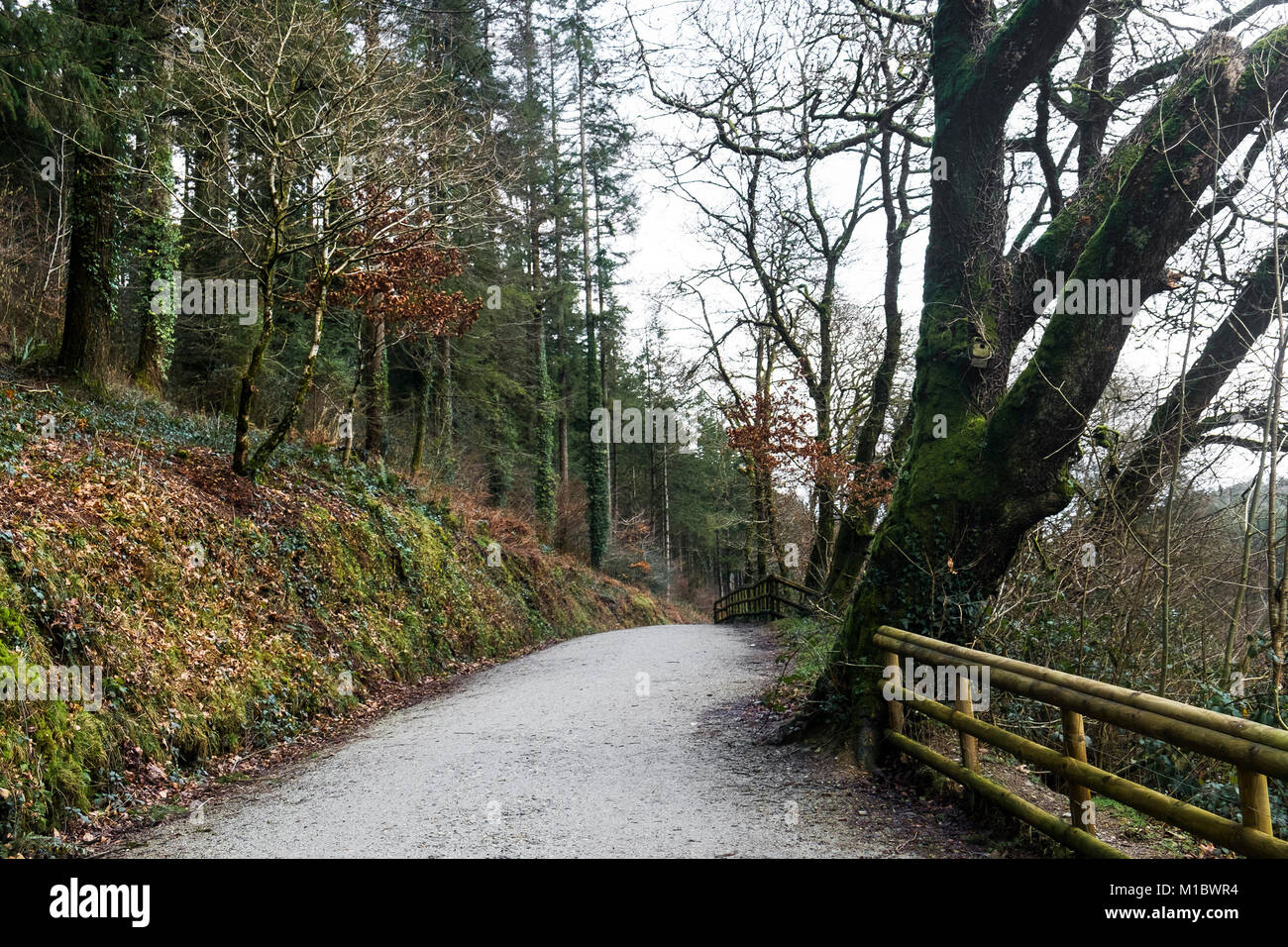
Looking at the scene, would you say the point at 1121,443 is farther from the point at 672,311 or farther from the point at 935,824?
the point at 672,311

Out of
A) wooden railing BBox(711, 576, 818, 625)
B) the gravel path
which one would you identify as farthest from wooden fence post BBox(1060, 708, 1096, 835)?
wooden railing BBox(711, 576, 818, 625)

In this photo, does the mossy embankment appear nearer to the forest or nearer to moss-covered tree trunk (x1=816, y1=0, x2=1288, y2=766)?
the forest

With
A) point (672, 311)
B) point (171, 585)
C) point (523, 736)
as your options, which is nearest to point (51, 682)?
point (171, 585)

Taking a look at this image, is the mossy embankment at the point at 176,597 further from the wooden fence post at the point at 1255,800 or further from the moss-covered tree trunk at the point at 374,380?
the wooden fence post at the point at 1255,800

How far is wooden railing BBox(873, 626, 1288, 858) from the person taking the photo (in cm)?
301

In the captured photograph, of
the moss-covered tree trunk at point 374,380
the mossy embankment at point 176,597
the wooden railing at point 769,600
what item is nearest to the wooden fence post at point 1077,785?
the mossy embankment at point 176,597

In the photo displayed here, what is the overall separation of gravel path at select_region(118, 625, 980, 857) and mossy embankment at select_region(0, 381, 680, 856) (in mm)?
691

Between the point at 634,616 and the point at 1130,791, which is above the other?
the point at 1130,791

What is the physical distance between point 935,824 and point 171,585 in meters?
6.64

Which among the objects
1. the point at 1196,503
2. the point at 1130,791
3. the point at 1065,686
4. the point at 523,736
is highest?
the point at 1196,503

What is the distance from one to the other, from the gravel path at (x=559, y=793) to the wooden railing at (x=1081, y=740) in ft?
1.96

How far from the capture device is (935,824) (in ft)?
15.9

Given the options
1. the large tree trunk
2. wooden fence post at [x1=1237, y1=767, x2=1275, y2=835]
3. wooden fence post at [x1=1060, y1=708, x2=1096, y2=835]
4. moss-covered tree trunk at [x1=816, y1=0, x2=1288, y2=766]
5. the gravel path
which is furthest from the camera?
the large tree trunk

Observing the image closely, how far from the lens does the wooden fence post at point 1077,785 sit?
13.0 feet
